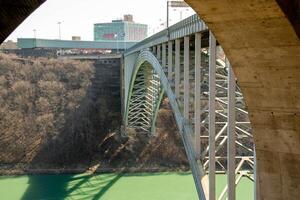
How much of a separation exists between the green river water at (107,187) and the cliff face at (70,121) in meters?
2.79

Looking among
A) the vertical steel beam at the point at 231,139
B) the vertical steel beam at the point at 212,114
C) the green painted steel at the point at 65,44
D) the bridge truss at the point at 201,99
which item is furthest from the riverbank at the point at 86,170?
the green painted steel at the point at 65,44

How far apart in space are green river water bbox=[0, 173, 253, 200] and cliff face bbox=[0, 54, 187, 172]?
2789 millimetres

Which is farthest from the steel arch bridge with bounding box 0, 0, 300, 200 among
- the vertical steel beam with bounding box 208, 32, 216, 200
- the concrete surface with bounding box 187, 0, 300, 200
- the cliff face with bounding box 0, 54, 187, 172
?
the cliff face with bounding box 0, 54, 187, 172

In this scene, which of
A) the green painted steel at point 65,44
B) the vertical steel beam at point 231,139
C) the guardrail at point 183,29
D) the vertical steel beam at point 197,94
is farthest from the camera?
the green painted steel at point 65,44

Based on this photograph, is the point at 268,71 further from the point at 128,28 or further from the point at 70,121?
the point at 128,28

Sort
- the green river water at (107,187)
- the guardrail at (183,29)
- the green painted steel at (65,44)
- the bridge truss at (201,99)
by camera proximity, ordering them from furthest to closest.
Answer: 1. the green painted steel at (65,44)
2. the green river water at (107,187)
3. the guardrail at (183,29)
4. the bridge truss at (201,99)

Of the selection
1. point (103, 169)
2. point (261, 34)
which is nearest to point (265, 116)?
point (261, 34)

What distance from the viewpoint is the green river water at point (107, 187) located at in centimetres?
2492

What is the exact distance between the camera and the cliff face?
34.6 m

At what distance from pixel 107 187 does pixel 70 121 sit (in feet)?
39.0

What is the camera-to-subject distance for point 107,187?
27531 millimetres

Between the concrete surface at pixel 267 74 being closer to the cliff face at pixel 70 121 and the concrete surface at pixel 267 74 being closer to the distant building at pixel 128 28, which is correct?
the cliff face at pixel 70 121

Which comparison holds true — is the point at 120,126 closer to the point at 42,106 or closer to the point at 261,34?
the point at 42,106

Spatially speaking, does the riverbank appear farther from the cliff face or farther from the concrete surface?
the concrete surface
